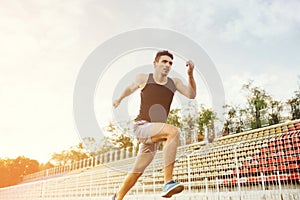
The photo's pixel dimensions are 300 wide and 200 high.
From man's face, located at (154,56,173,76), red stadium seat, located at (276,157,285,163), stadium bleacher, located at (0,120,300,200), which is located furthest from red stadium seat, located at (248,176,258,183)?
man's face, located at (154,56,173,76)

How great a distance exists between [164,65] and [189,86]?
1.07 feet

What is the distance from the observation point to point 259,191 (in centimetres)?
674

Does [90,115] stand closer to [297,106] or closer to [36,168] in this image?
[297,106]

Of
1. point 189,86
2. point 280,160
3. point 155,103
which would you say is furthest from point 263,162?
point 155,103

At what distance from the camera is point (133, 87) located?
313 cm

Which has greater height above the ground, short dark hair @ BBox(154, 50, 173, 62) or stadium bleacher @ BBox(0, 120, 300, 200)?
short dark hair @ BBox(154, 50, 173, 62)

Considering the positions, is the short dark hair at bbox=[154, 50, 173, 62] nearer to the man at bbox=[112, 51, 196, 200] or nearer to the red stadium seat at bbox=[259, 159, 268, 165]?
the man at bbox=[112, 51, 196, 200]

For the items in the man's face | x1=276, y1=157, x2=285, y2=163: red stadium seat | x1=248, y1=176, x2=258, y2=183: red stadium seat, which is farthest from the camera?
x1=276, y1=157, x2=285, y2=163: red stadium seat

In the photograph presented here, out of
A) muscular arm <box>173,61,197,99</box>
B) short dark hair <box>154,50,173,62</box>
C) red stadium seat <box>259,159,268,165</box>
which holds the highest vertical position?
short dark hair <box>154,50,173,62</box>

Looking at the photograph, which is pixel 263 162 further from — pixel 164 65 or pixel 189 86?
pixel 164 65

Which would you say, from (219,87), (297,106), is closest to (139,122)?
(219,87)

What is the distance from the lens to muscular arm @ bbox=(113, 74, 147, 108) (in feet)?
10.2

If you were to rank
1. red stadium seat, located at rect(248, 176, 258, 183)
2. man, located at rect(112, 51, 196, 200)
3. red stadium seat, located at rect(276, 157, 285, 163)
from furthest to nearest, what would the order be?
1. red stadium seat, located at rect(276, 157, 285, 163)
2. red stadium seat, located at rect(248, 176, 258, 183)
3. man, located at rect(112, 51, 196, 200)

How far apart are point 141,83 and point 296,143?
5.95 m
